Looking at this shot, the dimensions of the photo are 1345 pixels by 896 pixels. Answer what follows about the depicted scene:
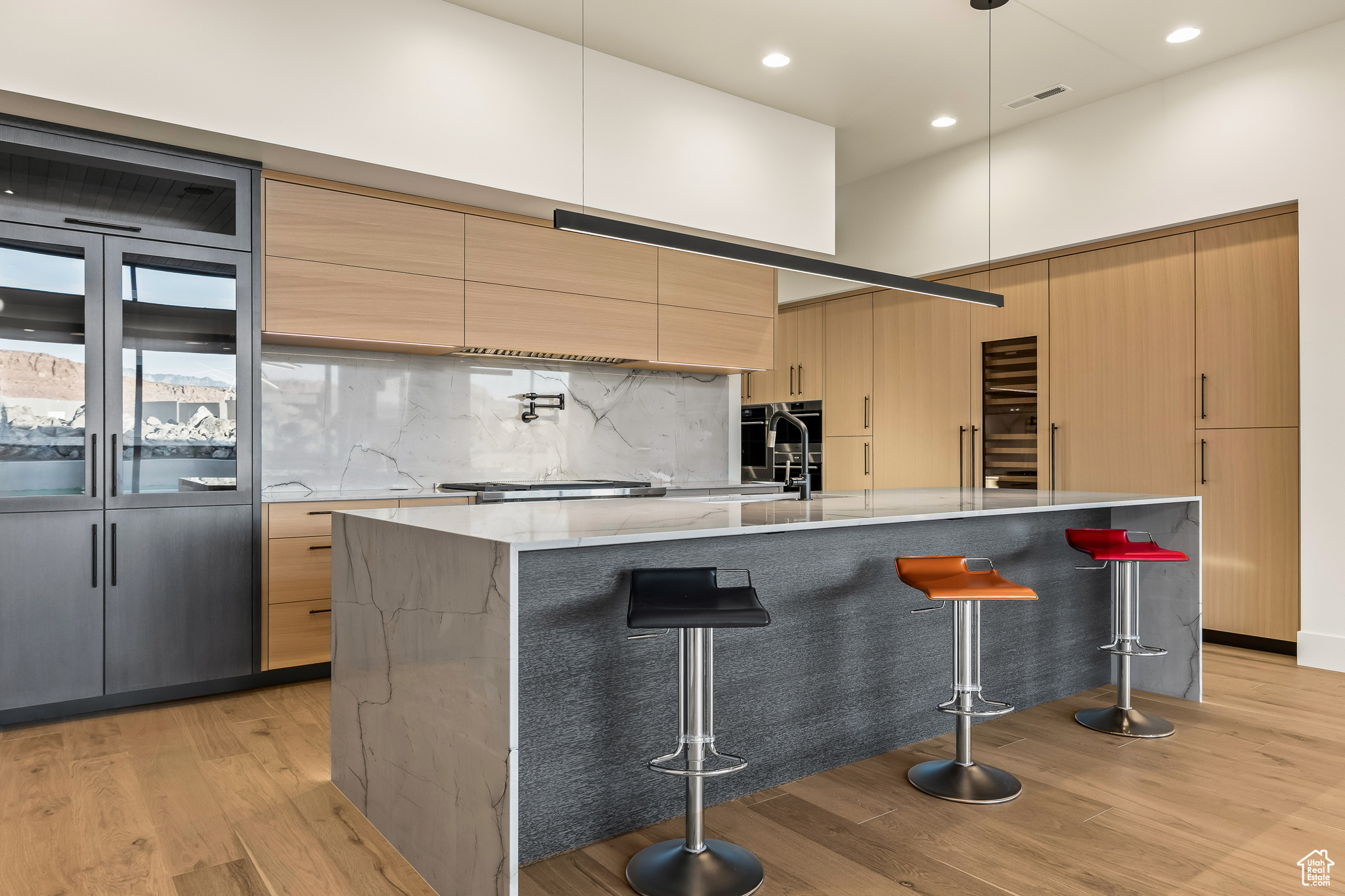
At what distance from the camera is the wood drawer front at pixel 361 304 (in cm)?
351

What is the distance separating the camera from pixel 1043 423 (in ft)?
16.6

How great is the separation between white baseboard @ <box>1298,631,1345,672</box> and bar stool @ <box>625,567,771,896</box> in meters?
3.45

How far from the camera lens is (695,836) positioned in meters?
1.96

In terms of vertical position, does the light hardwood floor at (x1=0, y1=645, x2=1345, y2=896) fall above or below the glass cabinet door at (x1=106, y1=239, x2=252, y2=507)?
below

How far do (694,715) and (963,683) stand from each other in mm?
994

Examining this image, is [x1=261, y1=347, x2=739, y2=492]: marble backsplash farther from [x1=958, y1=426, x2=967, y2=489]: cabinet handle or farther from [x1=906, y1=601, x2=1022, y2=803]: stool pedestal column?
[x1=906, y1=601, x2=1022, y2=803]: stool pedestal column

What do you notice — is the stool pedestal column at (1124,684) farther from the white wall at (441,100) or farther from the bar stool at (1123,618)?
the white wall at (441,100)

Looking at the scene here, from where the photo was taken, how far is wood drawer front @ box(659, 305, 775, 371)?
4.69 meters

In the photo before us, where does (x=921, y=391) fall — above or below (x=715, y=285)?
below

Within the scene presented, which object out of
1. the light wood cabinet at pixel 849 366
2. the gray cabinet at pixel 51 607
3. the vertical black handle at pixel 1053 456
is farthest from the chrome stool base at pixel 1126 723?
the gray cabinet at pixel 51 607

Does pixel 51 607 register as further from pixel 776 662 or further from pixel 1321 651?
pixel 1321 651

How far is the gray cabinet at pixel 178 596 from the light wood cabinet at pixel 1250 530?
4.61 m

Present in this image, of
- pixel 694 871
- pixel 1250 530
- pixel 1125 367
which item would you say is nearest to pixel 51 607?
pixel 694 871

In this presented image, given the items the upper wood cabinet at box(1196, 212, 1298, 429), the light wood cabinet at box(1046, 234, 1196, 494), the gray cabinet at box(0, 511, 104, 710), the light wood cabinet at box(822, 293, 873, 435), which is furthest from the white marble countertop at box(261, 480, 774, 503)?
the upper wood cabinet at box(1196, 212, 1298, 429)
